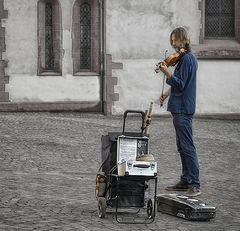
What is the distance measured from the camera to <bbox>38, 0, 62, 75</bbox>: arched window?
2120cm

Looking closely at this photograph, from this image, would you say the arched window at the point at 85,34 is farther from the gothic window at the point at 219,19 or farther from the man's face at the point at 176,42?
the man's face at the point at 176,42

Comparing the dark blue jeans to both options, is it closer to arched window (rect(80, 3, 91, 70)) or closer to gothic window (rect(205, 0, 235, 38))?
gothic window (rect(205, 0, 235, 38))

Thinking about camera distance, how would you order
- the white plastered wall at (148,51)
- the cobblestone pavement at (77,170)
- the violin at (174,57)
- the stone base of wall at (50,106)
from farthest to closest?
the stone base of wall at (50,106)
the white plastered wall at (148,51)
the violin at (174,57)
the cobblestone pavement at (77,170)

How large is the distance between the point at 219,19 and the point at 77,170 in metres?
12.6

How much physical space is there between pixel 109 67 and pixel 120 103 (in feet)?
4.09

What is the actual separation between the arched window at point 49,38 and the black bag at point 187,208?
15173 millimetres

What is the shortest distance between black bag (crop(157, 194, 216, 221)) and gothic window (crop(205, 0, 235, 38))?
15.1 meters

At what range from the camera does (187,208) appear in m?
6.09

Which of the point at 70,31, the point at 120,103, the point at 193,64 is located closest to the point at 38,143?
the point at 193,64

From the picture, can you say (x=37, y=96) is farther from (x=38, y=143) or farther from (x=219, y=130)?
(x=38, y=143)

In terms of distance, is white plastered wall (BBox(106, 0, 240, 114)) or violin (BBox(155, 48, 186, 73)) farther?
white plastered wall (BBox(106, 0, 240, 114))

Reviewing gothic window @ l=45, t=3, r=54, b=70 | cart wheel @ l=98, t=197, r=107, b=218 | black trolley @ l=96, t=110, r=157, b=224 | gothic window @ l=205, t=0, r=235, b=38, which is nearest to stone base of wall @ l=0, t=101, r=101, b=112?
gothic window @ l=45, t=3, r=54, b=70

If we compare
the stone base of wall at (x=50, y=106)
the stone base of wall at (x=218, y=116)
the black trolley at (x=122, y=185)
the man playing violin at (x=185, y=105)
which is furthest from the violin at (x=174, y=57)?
the stone base of wall at (x=50, y=106)

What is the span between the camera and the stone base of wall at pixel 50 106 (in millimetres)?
20750
